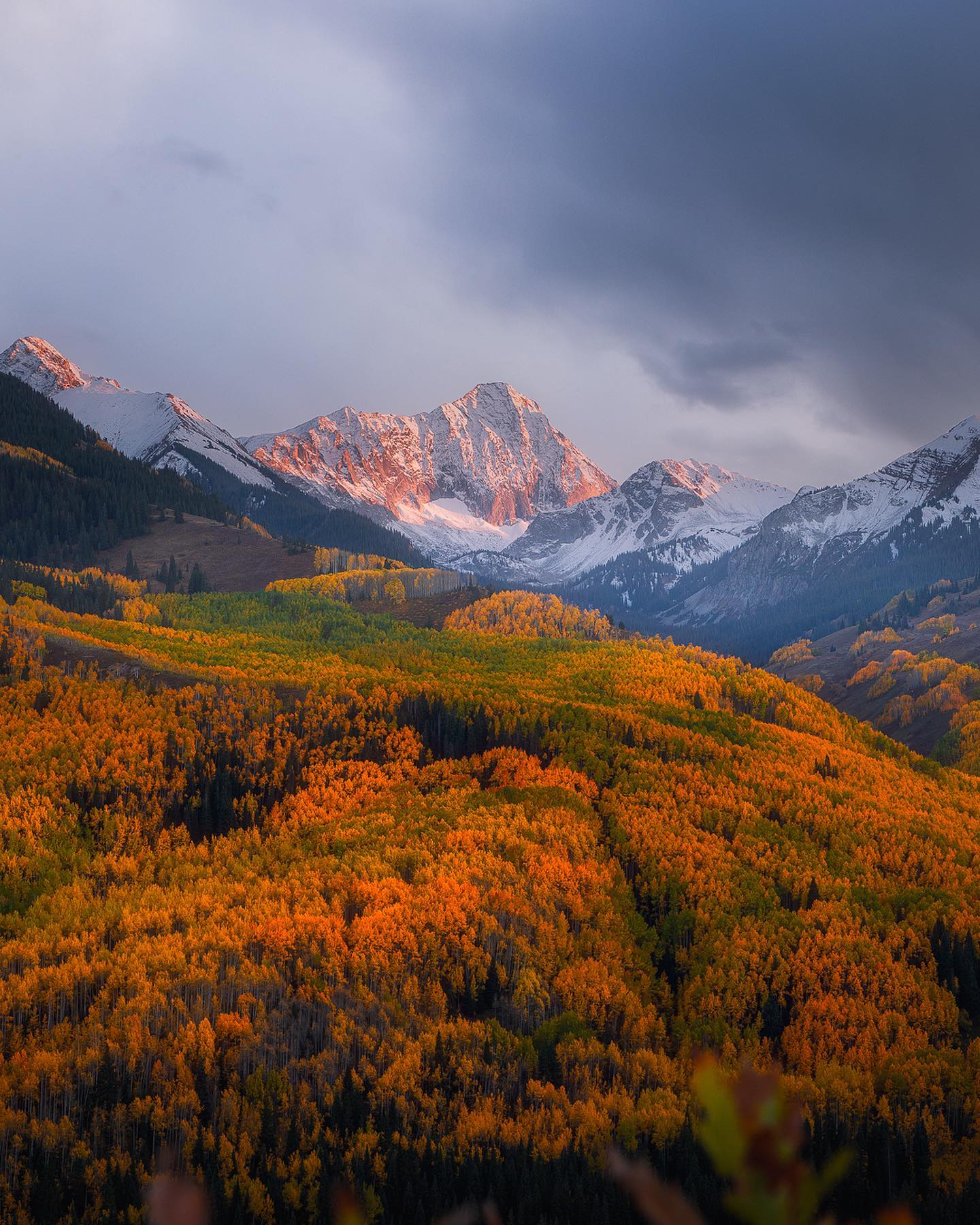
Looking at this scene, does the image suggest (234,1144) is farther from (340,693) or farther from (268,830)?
(340,693)

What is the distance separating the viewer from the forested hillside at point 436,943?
2531cm

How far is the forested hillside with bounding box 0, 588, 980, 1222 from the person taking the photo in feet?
83.0

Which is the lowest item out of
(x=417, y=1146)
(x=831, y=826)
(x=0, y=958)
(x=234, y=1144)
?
(x=0, y=958)

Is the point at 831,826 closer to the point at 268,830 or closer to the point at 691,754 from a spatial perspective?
the point at 691,754

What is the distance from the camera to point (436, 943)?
38.4 m

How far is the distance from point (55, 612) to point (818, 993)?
100130 mm

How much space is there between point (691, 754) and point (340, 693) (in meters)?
35.3

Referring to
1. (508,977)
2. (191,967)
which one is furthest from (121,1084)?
(508,977)

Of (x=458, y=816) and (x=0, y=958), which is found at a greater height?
(x=458, y=816)

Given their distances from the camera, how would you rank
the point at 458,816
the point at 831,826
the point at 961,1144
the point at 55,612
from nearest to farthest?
the point at 961,1144 → the point at 458,816 → the point at 831,826 → the point at 55,612

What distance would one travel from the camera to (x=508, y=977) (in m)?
37.8

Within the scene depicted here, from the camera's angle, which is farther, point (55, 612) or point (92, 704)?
point (55, 612)

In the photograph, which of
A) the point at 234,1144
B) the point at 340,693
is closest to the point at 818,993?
the point at 234,1144

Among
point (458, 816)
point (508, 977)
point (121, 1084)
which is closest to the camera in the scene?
point (121, 1084)
